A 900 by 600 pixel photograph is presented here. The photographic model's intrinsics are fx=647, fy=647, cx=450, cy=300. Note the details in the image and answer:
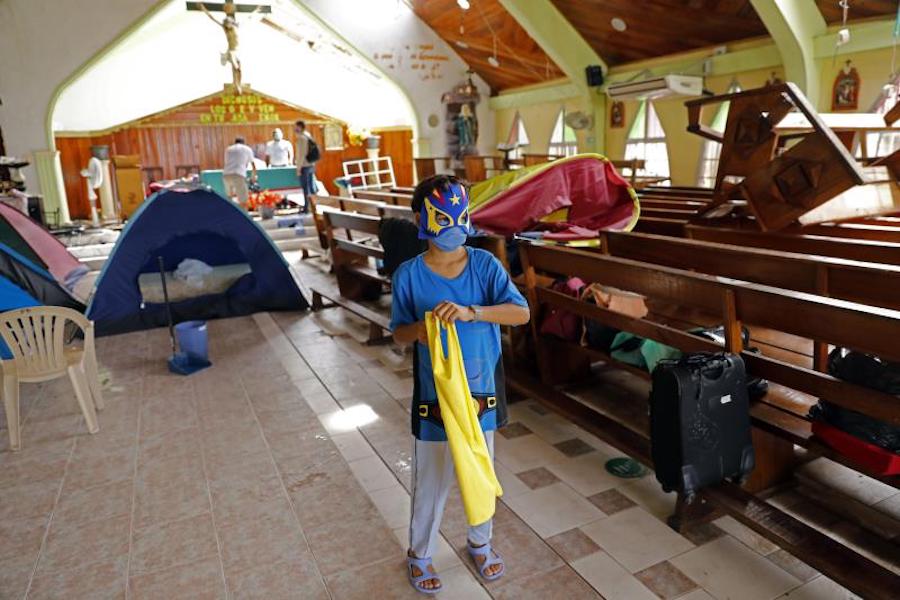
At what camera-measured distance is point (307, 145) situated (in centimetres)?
1148

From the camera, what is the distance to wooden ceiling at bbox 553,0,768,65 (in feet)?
27.5

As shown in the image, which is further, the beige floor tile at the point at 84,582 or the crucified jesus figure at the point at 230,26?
the crucified jesus figure at the point at 230,26

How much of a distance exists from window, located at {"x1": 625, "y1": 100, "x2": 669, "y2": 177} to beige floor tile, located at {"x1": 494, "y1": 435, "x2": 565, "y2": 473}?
8.23 m

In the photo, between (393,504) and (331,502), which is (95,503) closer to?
(331,502)

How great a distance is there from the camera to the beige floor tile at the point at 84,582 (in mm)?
2254

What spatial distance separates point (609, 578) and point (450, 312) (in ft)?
3.71

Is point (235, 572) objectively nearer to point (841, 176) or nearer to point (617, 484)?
point (617, 484)

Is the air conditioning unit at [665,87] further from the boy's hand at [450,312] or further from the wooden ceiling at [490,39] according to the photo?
the boy's hand at [450,312]

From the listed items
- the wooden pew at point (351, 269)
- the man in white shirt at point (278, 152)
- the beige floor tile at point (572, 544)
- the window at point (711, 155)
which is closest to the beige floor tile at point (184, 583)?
the beige floor tile at point (572, 544)

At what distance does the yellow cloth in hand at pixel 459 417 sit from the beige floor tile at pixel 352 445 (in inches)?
52.3

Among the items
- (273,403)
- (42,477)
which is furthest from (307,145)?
(42,477)

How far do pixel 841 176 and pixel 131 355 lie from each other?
16.1 ft

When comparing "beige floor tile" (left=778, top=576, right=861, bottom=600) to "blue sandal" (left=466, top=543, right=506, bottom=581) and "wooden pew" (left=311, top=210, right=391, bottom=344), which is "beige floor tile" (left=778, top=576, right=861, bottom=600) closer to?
"blue sandal" (left=466, top=543, right=506, bottom=581)

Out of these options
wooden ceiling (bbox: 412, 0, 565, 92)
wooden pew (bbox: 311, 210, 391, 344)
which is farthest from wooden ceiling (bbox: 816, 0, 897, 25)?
wooden pew (bbox: 311, 210, 391, 344)
